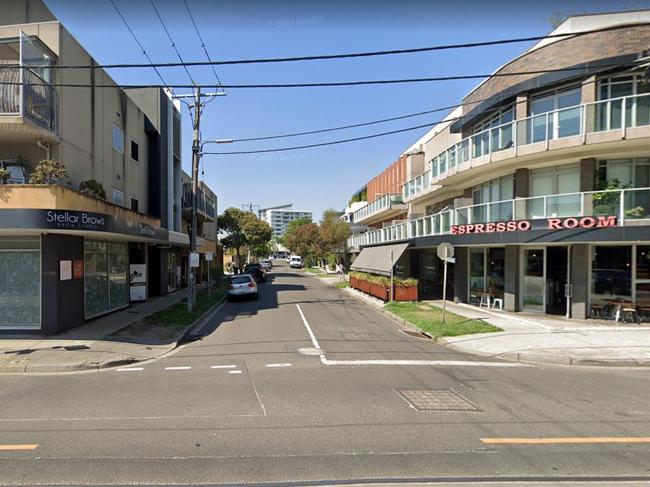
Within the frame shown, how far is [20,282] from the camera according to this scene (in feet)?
38.8

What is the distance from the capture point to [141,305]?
62.3 ft

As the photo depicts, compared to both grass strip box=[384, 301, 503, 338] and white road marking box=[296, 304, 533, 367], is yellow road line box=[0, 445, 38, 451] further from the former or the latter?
grass strip box=[384, 301, 503, 338]

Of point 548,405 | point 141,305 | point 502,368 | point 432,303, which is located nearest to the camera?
point 548,405

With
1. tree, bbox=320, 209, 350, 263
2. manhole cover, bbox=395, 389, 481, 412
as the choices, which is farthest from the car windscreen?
tree, bbox=320, 209, 350, 263

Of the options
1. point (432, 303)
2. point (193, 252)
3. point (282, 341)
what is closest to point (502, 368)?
Answer: point (282, 341)

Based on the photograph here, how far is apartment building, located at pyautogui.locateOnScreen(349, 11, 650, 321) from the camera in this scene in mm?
13977

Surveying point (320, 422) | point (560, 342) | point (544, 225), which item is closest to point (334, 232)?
point (544, 225)

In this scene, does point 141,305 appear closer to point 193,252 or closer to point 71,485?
point 193,252

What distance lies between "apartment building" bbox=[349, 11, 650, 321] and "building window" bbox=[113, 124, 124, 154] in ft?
50.3

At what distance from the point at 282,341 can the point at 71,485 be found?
7.77 m

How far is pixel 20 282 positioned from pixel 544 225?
1731 cm

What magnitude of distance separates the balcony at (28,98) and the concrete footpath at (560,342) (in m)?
13.2

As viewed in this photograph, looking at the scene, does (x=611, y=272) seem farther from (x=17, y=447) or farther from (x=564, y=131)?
(x=17, y=447)

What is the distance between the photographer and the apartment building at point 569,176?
45.9ft
